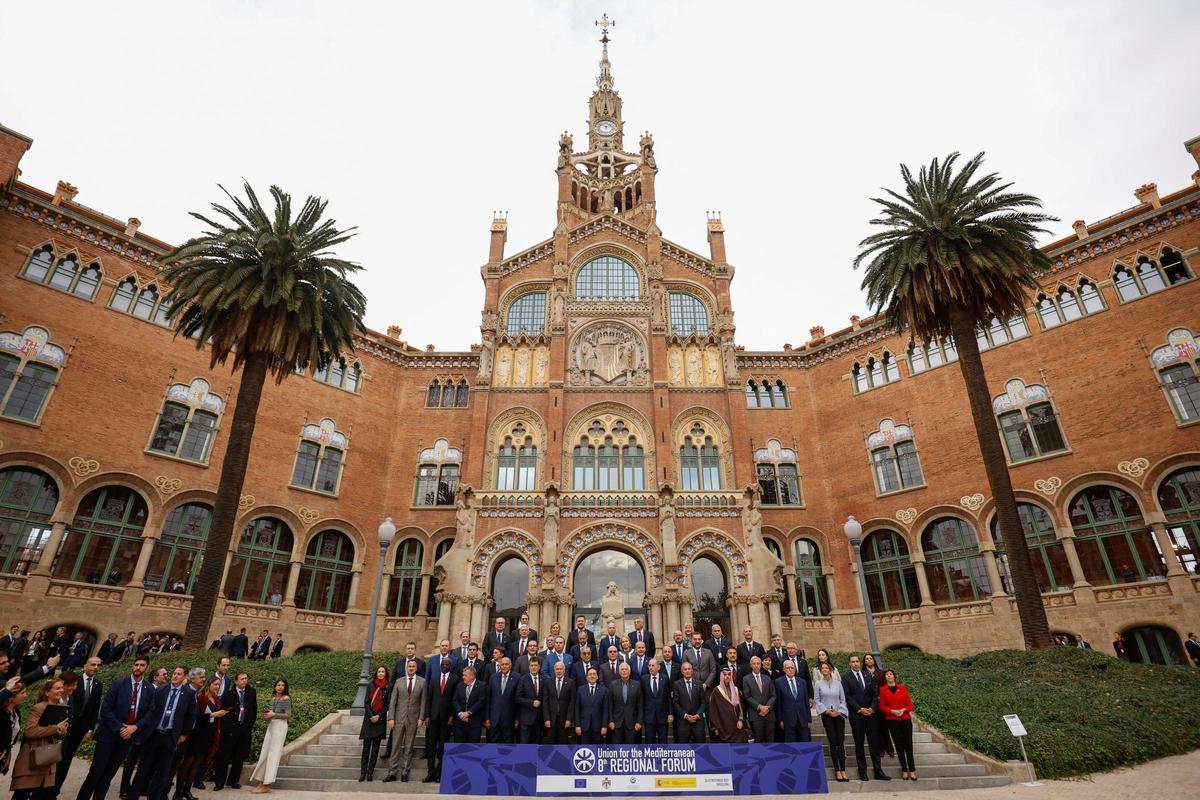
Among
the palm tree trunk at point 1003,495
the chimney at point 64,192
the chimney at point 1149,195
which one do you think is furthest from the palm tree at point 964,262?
the chimney at point 64,192

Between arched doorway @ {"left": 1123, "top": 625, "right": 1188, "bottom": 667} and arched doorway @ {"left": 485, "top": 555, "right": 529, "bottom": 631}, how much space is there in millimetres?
22354

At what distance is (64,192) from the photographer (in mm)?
26453

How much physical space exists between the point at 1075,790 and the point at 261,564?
27970 millimetres

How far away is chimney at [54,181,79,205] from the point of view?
2580cm

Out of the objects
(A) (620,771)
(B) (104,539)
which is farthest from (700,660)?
(B) (104,539)

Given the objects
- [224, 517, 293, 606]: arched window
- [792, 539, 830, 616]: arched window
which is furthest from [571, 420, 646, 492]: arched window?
[224, 517, 293, 606]: arched window

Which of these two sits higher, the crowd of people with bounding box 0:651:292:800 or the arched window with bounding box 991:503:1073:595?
the arched window with bounding box 991:503:1073:595

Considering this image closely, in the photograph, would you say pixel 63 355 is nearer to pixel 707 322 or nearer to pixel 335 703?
pixel 335 703

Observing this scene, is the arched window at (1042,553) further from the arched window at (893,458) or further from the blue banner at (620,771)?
the blue banner at (620,771)

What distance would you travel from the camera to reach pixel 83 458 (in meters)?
23.7

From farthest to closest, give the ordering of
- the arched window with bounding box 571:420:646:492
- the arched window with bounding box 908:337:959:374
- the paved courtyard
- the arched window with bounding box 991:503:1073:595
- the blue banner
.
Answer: the arched window with bounding box 908:337:959:374, the arched window with bounding box 571:420:646:492, the arched window with bounding box 991:503:1073:595, the blue banner, the paved courtyard

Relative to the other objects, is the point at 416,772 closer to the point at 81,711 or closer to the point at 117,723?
the point at 117,723

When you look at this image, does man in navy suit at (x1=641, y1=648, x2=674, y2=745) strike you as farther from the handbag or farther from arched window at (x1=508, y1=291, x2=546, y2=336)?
arched window at (x1=508, y1=291, x2=546, y2=336)

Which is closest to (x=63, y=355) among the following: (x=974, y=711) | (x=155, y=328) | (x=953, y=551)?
(x=155, y=328)
